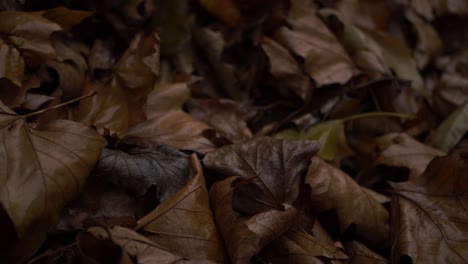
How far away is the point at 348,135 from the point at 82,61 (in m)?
0.72

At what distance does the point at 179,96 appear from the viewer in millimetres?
1153

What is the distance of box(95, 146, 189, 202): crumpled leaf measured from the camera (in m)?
0.87

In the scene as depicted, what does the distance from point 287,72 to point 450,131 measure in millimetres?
464

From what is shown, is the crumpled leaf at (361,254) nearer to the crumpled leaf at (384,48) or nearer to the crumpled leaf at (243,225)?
the crumpled leaf at (243,225)

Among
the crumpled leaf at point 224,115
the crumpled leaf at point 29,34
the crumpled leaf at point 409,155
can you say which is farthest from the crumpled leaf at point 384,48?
the crumpled leaf at point 29,34

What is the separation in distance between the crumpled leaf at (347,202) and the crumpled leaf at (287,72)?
30 centimetres

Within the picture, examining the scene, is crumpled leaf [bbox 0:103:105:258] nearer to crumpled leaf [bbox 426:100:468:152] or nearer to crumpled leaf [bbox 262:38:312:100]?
crumpled leaf [bbox 262:38:312:100]

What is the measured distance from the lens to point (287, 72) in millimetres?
1272

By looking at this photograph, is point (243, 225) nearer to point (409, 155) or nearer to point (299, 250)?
point (299, 250)

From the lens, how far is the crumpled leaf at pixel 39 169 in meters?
0.72

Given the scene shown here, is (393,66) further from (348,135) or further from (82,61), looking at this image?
(82,61)

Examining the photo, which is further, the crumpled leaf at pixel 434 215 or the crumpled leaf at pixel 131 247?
the crumpled leaf at pixel 434 215

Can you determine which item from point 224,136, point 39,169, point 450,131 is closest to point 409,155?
point 450,131

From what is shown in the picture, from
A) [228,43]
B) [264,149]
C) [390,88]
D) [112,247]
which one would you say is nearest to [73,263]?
[112,247]
